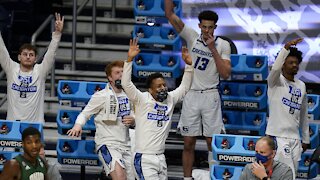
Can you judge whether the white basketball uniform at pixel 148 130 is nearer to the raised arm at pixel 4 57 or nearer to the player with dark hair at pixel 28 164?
the player with dark hair at pixel 28 164

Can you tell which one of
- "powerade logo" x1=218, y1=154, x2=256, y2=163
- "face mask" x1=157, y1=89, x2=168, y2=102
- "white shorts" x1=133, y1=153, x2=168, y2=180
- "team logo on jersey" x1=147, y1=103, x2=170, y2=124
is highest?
"face mask" x1=157, y1=89, x2=168, y2=102

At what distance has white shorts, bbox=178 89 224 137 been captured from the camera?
38.2ft


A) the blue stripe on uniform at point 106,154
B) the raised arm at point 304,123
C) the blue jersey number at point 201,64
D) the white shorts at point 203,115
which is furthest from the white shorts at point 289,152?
the blue stripe on uniform at point 106,154

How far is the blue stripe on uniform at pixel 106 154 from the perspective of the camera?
10820 mm

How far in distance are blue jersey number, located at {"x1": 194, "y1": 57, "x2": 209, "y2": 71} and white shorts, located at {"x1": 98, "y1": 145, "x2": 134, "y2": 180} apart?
1.42 m

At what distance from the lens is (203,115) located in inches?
460

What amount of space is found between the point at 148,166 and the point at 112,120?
761 mm

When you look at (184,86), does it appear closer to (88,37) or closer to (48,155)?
(48,155)

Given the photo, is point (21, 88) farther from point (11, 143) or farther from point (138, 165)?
point (138, 165)

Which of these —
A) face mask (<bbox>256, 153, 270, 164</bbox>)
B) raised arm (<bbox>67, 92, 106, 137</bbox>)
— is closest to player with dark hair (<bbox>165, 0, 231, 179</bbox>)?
raised arm (<bbox>67, 92, 106, 137</bbox>)

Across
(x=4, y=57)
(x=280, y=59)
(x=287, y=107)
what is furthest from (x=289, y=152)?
(x=4, y=57)

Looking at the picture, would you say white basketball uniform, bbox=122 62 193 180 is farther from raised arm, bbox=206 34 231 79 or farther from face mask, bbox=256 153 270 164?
face mask, bbox=256 153 270 164

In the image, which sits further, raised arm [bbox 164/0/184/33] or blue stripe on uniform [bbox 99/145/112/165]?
raised arm [bbox 164/0/184/33]

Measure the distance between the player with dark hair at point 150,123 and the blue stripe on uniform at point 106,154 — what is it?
16.3 inches
